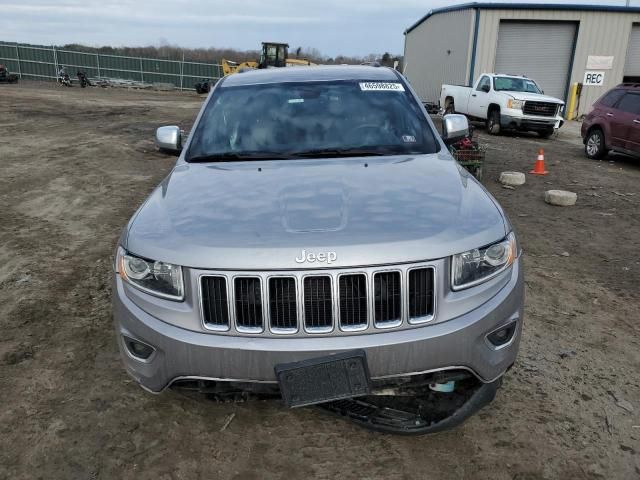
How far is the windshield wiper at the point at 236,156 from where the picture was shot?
3.31 m

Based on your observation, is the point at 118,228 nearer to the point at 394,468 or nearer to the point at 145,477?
the point at 145,477

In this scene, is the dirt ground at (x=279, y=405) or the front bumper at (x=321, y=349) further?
the dirt ground at (x=279, y=405)

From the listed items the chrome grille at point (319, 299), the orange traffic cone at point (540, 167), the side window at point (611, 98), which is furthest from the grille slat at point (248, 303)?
the side window at point (611, 98)

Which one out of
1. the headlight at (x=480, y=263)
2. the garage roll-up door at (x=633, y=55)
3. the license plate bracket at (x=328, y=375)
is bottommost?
the license plate bracket at (x=328, y=375)

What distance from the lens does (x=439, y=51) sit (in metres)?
28.5

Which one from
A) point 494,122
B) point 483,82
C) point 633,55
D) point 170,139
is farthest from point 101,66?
point 170,139

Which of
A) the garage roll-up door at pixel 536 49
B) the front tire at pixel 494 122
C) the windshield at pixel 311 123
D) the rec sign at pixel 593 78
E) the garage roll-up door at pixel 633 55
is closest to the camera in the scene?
the windshield at pixel 311 123

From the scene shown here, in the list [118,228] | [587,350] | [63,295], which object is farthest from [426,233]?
[118,228]

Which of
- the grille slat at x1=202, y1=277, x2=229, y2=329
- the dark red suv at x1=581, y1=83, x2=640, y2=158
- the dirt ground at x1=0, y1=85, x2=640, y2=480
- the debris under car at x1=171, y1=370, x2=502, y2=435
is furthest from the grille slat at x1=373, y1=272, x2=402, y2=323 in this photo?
the dark red suv at x1=581, y1=83, x2=640, y2=158

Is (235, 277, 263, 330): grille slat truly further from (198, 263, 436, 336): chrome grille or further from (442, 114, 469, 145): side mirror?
(442, 114, 469, 145): side mirror

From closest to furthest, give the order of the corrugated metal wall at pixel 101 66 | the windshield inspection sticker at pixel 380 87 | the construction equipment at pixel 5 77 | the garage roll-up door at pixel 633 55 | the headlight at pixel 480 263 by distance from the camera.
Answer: the headlight at pixel 480 263, the windshield inspection sticker at pixel 380 87, the garage roll-up door at pixel 633 55, the construction equipment at pixel 5 77, the corrugated metal wall at pixel 101 66

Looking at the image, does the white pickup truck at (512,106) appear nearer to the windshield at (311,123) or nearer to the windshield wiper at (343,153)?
the windshield at (311,123)

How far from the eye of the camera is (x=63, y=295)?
4410 mm

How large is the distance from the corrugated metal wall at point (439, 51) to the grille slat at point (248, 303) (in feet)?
79.5
